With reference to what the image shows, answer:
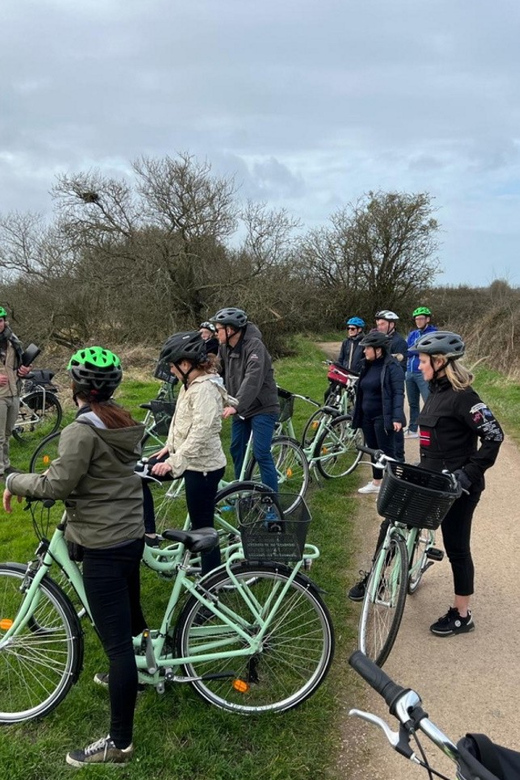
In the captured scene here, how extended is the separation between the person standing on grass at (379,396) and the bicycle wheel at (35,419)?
490 cm

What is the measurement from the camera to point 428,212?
2756 cm

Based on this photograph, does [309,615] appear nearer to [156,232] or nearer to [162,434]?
[162,434]

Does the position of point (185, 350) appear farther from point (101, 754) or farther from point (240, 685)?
point (101, 754)

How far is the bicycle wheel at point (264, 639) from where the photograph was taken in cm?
283

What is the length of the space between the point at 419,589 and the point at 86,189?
17545 millimetres

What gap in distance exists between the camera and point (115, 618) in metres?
2.47

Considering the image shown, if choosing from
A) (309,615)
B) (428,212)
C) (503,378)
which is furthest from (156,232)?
(309,615)

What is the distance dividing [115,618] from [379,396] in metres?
4.12

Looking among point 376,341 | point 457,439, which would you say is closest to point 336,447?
point 376,341

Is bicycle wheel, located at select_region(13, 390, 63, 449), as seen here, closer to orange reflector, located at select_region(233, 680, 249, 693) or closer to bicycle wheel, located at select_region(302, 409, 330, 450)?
bicycle wheel, located at select_region(302, 409, 330, 450)

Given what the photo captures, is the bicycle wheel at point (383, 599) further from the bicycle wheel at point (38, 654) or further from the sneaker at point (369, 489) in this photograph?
the sneaker at point (369, 489)

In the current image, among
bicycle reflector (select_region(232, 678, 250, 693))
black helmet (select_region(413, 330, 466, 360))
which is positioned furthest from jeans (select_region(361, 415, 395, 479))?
bicycle reflector (select_region(232, 678, 250, 693))

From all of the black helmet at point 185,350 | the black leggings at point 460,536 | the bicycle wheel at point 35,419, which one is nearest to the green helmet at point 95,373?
the black helmet at point 185,350

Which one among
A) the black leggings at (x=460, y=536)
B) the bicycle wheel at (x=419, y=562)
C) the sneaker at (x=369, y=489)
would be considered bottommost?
the sneaker at (x=369, y=489)
